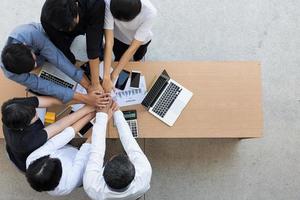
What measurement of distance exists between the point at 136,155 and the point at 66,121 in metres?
0.52

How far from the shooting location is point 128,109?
2264 mm

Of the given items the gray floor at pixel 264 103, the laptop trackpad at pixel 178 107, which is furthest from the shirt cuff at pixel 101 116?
the gray floor at pixel 264 103

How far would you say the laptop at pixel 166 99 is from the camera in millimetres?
2254

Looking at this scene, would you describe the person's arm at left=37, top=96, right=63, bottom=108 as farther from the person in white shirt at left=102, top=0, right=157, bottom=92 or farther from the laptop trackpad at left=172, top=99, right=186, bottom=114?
the laptop trackpad at left=172, top=99, right=186, bottom=114

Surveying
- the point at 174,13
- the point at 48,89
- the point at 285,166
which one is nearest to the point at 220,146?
the point at 285,166

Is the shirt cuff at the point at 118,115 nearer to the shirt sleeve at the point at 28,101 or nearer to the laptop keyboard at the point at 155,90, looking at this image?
the laptop keyboard at the point at 155,90

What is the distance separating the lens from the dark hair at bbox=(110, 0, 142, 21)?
1.82 m

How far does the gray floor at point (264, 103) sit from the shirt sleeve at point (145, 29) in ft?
2.29

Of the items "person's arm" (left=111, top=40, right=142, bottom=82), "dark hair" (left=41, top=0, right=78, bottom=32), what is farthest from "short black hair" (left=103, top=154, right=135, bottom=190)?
"dark hair" (left=41, top=0, right=78, bottom=32)

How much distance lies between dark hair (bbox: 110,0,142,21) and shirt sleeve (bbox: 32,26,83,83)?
1.46ft

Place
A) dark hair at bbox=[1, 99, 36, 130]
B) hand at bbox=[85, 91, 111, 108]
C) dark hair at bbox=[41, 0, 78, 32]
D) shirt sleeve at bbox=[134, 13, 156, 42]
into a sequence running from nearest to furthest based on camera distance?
1. dark hair at bbox=[41, 0, 78, 32]
2. dark hair at bbox=[1, 99, 36, 130]
3. shirt sleeve at bbox=[134, 13, 156, 42]
4. hand at bbox=[85, 91, 111, 108]

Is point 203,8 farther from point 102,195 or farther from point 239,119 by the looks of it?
point 102,195

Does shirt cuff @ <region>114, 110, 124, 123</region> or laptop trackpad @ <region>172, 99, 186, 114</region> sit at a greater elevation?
shirt cuff @ <region>114, 110, 124, 123</region>

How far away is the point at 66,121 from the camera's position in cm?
219
